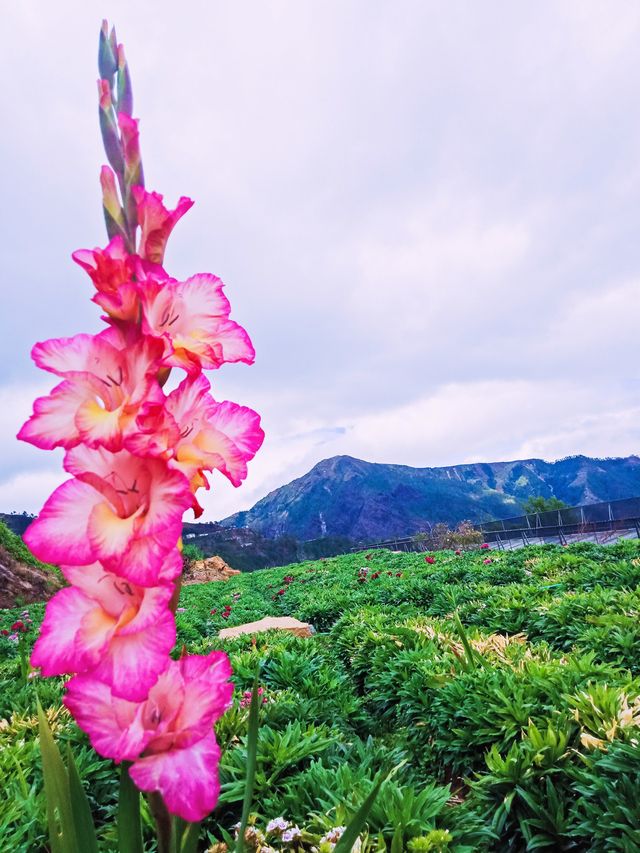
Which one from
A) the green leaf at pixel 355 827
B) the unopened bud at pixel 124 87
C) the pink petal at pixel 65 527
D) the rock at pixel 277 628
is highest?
the unopened bud at pixel 124 87

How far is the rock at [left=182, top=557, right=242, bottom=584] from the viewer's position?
26.0 metres

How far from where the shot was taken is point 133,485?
30.9 inches

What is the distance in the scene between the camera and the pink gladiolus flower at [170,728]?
0.68 m

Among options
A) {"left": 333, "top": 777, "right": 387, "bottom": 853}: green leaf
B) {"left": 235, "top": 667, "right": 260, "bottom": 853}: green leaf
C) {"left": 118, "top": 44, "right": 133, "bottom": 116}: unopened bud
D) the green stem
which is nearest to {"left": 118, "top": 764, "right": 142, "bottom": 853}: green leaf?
the green stem

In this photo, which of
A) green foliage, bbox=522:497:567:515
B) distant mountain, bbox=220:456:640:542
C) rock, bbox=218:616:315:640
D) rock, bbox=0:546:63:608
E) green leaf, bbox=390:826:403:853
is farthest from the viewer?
distant mountain, bbox=220:456:640:542

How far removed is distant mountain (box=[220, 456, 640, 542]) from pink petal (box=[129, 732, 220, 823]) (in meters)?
114

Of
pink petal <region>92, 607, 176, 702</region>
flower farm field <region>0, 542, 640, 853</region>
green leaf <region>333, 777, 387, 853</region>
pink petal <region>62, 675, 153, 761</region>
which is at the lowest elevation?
flower farm field <region>0, 542, 640, 853</region>

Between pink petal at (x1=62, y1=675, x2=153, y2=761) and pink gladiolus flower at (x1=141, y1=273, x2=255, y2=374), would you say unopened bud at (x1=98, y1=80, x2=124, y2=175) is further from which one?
pink petal at (x1=62, y1=675, x2=153, y2=761)

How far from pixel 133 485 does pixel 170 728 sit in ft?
1.22

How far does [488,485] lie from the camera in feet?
485

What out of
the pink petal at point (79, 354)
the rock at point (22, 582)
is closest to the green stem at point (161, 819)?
the pink petal at point (79, 354)

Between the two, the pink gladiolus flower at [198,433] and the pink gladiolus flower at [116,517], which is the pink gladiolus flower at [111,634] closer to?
the pink gladiolus flower at [116,517]

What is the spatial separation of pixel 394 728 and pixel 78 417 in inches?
175

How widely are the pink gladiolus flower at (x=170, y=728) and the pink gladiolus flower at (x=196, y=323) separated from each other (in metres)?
0.50
